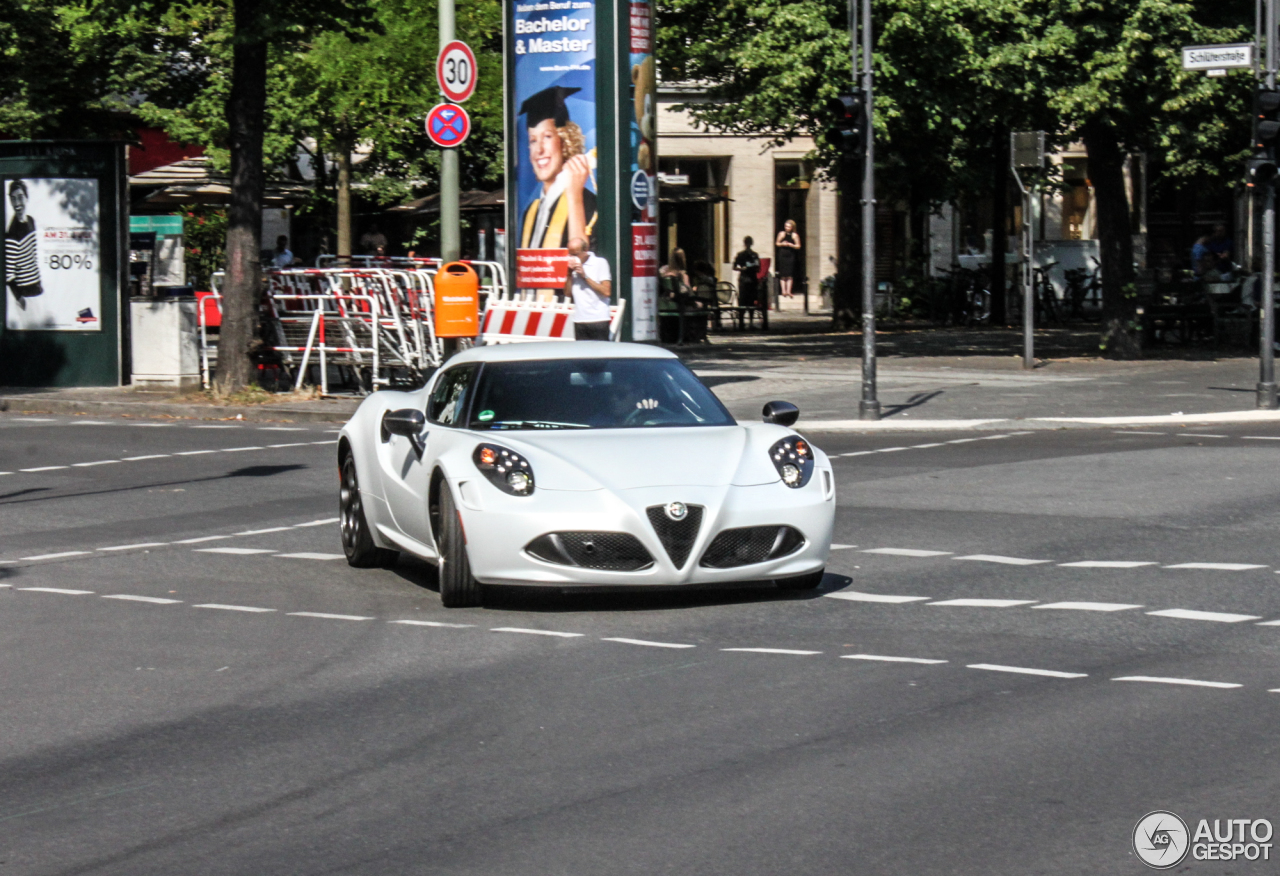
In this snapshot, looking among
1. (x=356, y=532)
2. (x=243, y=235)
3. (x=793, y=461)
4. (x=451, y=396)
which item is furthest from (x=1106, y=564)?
(x=243, y=235)

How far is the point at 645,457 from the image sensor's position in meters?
9.18

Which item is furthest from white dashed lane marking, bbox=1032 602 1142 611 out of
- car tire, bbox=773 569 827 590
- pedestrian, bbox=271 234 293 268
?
pedestrian, bbox=271 234 293 268

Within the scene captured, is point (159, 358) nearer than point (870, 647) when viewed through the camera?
No

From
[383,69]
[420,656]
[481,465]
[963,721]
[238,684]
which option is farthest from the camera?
[383,69]

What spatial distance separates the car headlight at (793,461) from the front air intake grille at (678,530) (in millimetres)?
611

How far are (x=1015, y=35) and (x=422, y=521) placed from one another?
20.5 m

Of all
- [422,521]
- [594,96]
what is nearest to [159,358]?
[594,96]

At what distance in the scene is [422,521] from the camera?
9.73 metres

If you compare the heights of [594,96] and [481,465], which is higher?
[594,96]

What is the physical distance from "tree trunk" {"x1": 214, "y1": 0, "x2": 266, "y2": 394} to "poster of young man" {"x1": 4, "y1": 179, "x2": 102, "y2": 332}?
2522 millimetres

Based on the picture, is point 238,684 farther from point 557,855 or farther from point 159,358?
point 159,358

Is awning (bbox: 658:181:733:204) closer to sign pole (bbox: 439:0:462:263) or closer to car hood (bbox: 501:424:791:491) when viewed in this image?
sign pole (bbox: 439:0:462:263)

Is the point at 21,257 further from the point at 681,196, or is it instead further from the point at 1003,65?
the point at 681,196

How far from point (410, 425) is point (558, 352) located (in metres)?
0.95
